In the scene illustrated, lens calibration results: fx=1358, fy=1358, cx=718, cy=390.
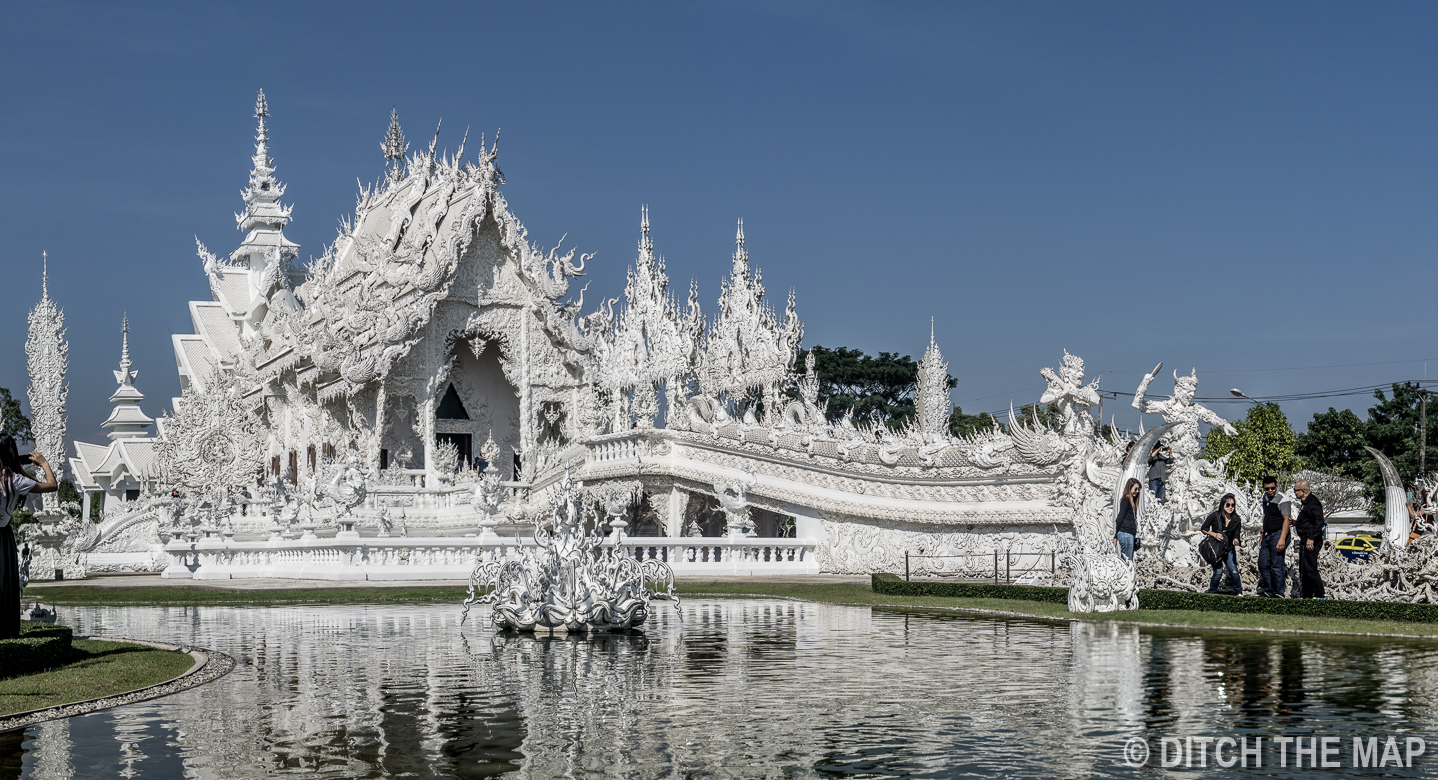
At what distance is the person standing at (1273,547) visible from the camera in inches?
619

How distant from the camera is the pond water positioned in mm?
7504

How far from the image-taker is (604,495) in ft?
101

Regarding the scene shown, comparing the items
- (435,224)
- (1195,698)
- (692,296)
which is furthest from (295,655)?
(692,296)

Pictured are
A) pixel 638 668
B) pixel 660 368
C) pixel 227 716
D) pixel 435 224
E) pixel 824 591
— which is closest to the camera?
pixel 227 716

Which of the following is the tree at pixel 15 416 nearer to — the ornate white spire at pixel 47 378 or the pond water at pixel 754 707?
the ornate white spire at pixel 47 378

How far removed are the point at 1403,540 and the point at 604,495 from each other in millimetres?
17153

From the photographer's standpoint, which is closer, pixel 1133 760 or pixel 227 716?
pixel 1133 760

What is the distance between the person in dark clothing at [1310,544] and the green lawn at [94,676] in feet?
39.3

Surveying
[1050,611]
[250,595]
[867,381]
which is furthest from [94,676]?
[867,381]

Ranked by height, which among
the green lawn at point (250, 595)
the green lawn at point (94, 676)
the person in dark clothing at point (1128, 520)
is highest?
the person in dark clothing at point (1128, 520)

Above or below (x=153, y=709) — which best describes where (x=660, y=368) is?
above

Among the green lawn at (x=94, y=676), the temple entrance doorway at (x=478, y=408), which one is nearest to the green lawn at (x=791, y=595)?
the green lawn at (x=94, y=676)

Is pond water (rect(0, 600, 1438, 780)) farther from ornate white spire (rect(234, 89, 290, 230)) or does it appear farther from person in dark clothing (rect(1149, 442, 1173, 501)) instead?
ornate white spire (rect(234, 89, 290, 230))

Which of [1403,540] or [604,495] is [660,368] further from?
[1403,540]
